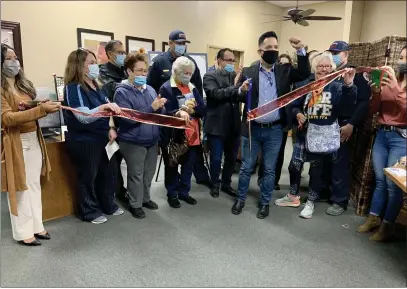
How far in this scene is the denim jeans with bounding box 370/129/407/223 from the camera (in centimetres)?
214

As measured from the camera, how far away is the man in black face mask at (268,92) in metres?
2.55

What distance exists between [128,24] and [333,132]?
3709 mm

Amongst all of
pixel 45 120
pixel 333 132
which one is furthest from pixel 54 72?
pixel 333 132

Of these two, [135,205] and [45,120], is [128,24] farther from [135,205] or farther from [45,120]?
[135,205]

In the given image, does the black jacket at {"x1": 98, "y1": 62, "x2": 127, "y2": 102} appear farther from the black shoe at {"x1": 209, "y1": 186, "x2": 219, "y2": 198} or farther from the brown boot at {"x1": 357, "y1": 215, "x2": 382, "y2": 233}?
the brown boot at {"x1": 357, "y1": 215, "x2": 382, "y2": 233}

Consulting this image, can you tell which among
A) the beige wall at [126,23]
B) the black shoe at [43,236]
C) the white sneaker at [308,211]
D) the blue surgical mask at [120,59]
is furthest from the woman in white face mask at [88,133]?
the beige wall at [126,23]

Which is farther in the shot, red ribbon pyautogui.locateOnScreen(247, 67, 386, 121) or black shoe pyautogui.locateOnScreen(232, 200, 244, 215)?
black shoe pyautogui.locateOnScreen(232, 200, 244, 215)

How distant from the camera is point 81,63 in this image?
2.26m

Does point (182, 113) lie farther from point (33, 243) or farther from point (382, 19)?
point (382, 19)

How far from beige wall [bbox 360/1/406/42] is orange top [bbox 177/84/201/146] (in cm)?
192

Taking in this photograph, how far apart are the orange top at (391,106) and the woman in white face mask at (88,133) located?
190 centimetres

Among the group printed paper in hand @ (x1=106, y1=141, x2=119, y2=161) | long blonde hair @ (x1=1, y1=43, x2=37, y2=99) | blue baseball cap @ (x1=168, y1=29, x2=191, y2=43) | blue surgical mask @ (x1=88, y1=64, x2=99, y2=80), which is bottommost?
printed paper in hand @ (x1=106, y1=141, x2=119, y2=161)

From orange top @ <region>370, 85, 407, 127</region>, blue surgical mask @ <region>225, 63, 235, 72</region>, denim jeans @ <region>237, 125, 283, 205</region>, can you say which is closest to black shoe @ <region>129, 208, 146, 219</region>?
denim jeans @ <region>237, 125, 283, 205</region>

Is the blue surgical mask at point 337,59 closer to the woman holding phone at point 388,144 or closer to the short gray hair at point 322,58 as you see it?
the short gray hair at point 322,58
